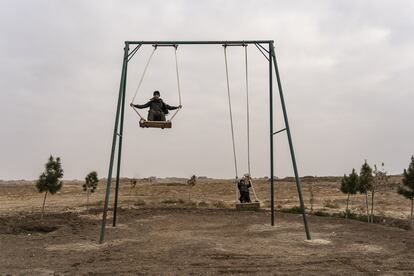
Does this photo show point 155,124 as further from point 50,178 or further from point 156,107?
point 50,178

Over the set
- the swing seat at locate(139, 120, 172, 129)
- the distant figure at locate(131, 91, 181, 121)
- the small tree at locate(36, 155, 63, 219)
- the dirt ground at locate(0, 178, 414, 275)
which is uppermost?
the distant figure at locate(131, 91, 181, 121)

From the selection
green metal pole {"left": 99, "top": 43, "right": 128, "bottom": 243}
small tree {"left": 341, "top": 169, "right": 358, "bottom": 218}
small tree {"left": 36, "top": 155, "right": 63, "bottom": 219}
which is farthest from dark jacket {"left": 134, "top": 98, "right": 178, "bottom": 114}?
small tree {"left": 341, "top": 169, "right": 358, "bottom": 218}

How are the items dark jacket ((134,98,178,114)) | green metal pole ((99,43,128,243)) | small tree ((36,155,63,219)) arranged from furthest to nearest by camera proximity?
small tree ((36,155,63,219)) < dark jacket ((134,98,178,114)) < green metal pole ((99,43,128,243))

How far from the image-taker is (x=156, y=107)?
13602 millimetres

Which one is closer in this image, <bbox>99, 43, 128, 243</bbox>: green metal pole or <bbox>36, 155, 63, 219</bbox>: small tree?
<bbox>99, 43, 128, 243</bbox>: green metal pole

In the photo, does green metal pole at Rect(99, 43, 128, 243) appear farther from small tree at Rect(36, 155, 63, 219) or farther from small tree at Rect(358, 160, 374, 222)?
small tree at Rect(358, 160, 374, 222)

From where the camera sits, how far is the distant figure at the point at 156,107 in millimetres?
13375

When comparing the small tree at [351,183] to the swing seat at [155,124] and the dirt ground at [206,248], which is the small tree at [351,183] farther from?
the swing seat at [155,124]

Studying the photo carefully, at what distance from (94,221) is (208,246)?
869 cm

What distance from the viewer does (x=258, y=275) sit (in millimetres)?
8203

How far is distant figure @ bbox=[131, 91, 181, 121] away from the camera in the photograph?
1338 cm

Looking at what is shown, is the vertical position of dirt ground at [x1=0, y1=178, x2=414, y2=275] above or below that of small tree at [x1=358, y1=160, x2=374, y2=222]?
below

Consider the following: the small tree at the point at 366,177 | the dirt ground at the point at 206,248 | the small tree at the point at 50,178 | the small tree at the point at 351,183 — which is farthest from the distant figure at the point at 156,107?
the small tree at the point at 351,183

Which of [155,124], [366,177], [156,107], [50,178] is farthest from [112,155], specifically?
[366,177]
